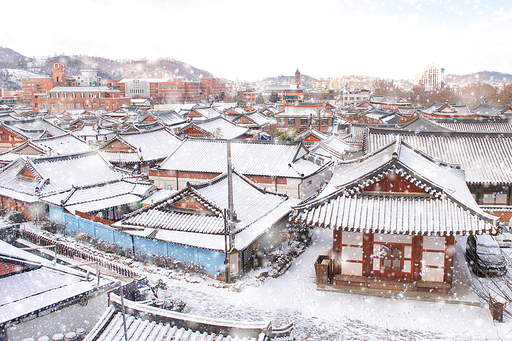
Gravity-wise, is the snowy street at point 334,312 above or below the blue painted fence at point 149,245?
below

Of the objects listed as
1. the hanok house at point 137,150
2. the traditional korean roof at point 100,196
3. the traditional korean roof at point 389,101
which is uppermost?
the traditional korean roof at point 389,101

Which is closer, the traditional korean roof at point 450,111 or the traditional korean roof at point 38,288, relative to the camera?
the traditional korean roof at point 38,288

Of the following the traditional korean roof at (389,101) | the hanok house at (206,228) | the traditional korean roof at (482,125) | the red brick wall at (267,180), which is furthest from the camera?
the traditional korean roof at (389,101)

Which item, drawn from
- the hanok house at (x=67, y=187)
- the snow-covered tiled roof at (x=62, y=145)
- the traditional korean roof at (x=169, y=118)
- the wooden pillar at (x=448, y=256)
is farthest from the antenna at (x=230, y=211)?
the traditional korean roof at (x=169, y=118)

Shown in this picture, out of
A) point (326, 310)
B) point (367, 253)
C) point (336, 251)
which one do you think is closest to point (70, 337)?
point (326, 310)

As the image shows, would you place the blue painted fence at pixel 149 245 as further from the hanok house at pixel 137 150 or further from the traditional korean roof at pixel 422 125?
the traditional korean roof at pixel 422 125

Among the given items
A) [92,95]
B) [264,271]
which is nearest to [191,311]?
[264,271]

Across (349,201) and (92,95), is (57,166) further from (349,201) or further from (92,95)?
(92,95)

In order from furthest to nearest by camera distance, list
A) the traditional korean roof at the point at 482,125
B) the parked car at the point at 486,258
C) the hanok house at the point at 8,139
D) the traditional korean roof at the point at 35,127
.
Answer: the traditional korean roof at the point at 35,127, the hanok house at the point at 8,139, the traditional korean roof at the point at 482,125, the parked car at the point at 486,258
